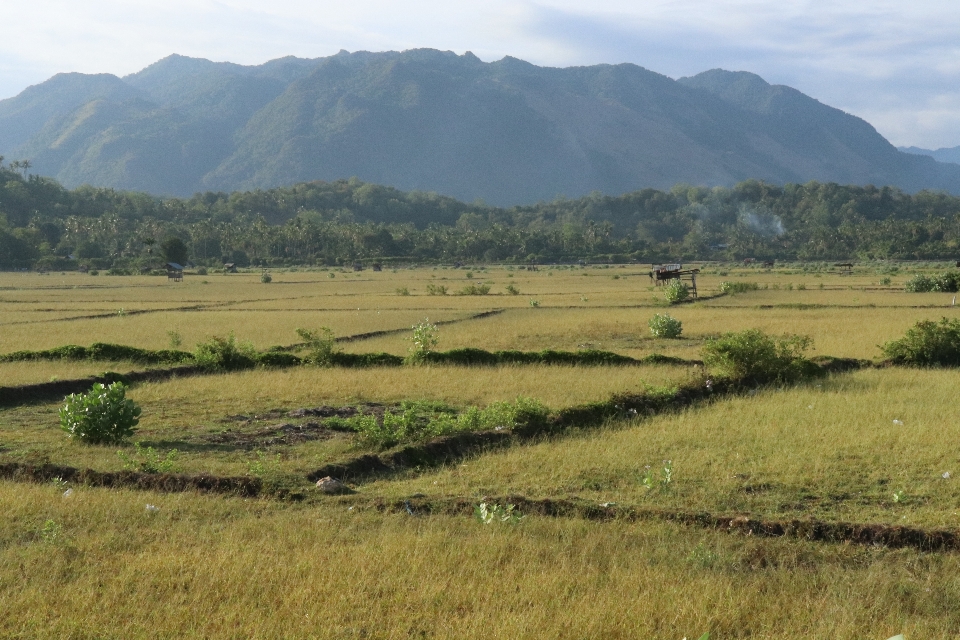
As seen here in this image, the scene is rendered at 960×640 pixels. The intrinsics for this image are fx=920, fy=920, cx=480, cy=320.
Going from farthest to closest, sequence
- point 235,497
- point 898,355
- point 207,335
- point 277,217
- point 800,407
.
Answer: point 277,217 → point 207,335 → point 898,355 → point 800,407 → point 235,497

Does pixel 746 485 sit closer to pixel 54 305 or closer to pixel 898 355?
pixel 898 355

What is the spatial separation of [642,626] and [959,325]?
19.2 meters

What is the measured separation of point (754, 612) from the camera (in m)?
6.88

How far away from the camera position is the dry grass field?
6.75 meters

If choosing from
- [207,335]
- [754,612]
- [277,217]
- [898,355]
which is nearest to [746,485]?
[754,612]

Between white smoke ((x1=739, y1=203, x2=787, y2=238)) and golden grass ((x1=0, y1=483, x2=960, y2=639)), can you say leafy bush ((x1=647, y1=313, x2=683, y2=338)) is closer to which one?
golden grass ((x1=0, y1=483, x2=960, y2=639))

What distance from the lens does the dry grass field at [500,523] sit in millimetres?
6746

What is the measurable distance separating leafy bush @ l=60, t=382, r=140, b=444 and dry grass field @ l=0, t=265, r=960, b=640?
0.92 feet

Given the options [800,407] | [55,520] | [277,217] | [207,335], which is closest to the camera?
[55,520]

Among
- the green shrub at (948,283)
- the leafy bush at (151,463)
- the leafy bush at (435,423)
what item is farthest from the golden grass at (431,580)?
the green shrub at (948,283)

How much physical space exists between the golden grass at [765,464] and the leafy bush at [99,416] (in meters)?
4.51

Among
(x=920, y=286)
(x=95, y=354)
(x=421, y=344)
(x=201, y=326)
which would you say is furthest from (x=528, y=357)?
(x=920, y=286)

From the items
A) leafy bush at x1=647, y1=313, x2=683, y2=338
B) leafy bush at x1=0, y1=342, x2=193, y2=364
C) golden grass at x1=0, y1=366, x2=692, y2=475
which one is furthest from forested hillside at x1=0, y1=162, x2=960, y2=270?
golden grass at x1=0, y1=366, x2=692, y2=475

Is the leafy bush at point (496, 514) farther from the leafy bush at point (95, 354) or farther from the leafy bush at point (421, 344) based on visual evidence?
the leafy bush at point (95, 354)
